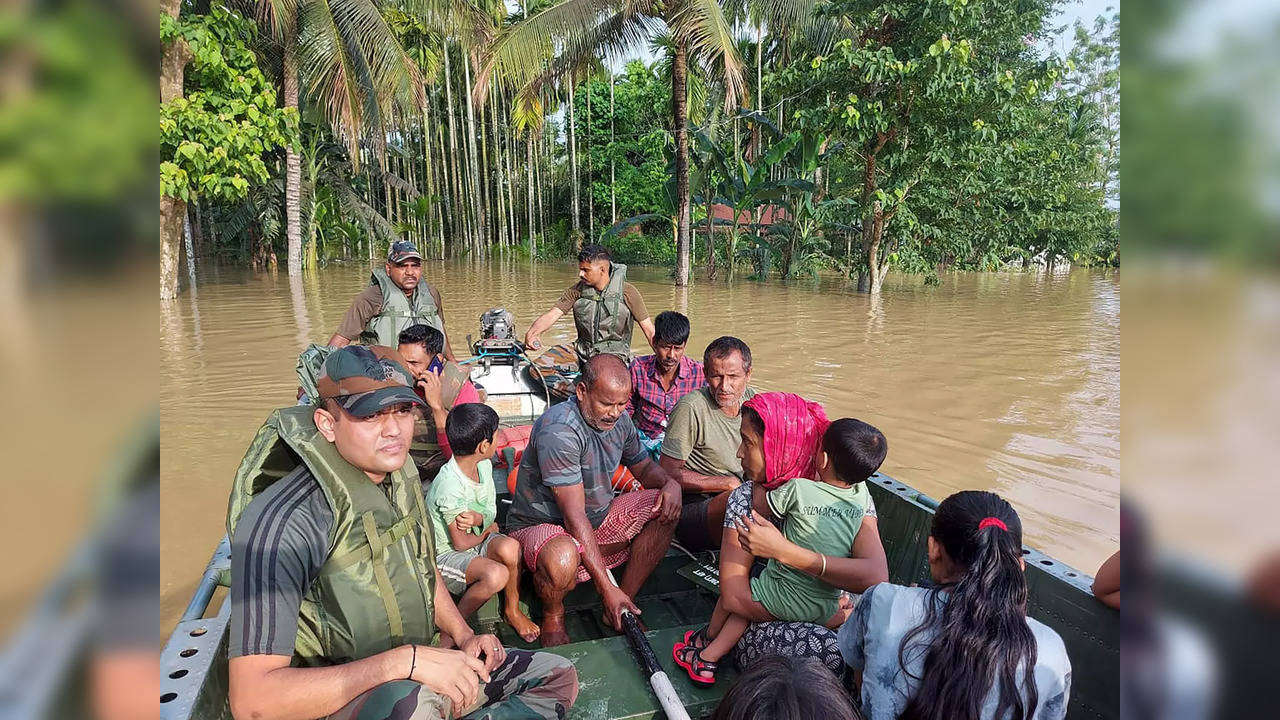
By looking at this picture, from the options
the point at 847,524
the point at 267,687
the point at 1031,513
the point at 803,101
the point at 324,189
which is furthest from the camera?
the point at 324,189

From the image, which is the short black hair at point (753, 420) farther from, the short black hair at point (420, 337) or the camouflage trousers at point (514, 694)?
the short black hair at point (420, 337)

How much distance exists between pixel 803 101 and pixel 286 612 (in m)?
14.6

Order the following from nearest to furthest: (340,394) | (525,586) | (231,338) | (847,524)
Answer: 1. (340,394)
2. (847,524)
3. (525,586)
4. (231,338)

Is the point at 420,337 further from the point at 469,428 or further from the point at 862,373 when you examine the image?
the point at 862,373

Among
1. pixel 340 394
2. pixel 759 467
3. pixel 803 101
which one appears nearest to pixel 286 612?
pixel 340 394

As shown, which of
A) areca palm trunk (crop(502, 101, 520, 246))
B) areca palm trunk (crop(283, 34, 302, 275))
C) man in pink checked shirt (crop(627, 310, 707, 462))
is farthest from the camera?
areca palm trunk (crop(502, 101, 520, 246))

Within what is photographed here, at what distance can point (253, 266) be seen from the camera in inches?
807

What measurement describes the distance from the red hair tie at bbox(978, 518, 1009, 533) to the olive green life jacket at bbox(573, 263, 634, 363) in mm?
3724

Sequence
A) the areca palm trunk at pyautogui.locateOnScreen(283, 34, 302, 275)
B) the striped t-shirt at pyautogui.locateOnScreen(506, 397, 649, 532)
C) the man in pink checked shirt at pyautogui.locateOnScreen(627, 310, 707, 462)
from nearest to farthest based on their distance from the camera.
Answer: the striped t-shirt at pyautogui.locateOnScreen(506, 397, 649, 532)
the man in pink checked shirt at pyautogui.locateOnScreen(627, 310, 707, 462)
the areca palm trunk at pyautogui.locateOnScreen(283, 34, 302, 275)

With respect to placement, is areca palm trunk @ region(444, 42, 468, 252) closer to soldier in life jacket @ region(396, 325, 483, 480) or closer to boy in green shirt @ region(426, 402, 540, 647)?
soldier in life jacket @ region(396, 325, 483, 480)

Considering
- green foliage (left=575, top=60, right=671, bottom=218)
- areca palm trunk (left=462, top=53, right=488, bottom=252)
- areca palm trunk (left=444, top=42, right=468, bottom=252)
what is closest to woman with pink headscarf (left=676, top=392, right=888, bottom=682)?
areca palm trunk (left=462, top=53, right=488, bottom=252)

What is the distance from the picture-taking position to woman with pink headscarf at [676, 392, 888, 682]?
7.56ft

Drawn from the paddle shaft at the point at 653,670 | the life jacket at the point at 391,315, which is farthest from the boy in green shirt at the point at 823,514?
the life jacket at the point at 391,315
